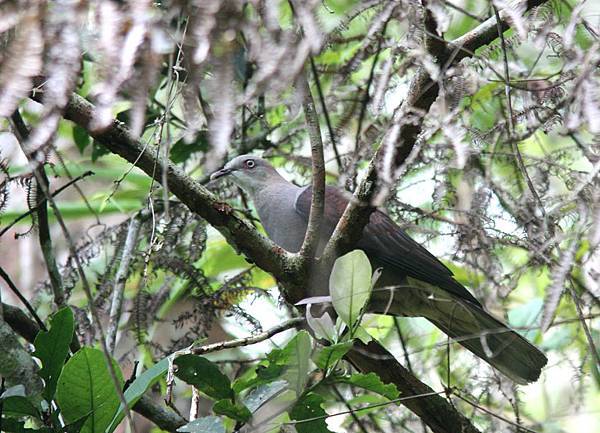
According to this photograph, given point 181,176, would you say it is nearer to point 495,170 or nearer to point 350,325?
point 350,325

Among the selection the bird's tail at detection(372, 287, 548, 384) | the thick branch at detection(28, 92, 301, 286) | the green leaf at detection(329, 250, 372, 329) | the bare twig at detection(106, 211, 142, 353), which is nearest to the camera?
the green leaf at detection(329, 250, 372, 329)

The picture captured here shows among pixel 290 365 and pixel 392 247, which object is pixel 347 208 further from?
pixel 392 247

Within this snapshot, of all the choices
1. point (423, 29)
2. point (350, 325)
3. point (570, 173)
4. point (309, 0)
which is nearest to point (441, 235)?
point (570, 173)

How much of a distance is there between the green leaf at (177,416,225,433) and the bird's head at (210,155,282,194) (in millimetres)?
2043

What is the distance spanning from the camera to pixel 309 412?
2.53m

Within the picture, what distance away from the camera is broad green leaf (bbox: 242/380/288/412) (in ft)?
8.21

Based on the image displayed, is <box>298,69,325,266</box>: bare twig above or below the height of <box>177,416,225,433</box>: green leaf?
above

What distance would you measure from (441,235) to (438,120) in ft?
6.40

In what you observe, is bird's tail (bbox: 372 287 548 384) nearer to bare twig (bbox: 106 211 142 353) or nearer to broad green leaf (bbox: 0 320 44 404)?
bare twig (bbox: 106 211 142 353)

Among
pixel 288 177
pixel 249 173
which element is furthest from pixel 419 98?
pixel 288 177

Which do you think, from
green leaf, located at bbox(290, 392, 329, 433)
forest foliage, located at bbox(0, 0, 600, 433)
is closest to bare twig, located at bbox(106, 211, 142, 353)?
forest foliage, located at bbox(0, 0, 600, 433)

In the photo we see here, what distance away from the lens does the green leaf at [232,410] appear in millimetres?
2425

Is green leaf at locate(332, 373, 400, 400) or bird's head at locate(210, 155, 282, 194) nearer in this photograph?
green leaf at locate(332, 373, 400, 400)

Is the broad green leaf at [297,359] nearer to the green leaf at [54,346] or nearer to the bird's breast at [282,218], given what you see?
the green leaf at [54,346]
